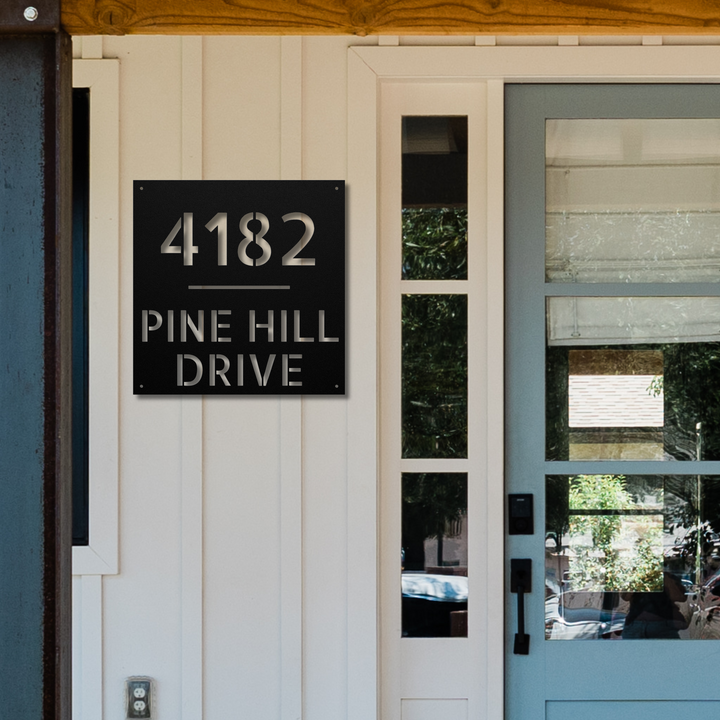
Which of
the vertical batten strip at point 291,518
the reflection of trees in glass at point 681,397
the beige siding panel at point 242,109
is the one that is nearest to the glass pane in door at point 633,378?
the reflection of trees in glass at point 681,397

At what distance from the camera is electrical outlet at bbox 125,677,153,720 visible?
2547 mm

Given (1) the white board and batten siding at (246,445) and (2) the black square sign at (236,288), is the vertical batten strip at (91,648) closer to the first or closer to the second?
(1) the white board and batten siding at (246,445)

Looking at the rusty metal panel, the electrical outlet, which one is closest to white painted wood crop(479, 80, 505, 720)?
the electrical outlet

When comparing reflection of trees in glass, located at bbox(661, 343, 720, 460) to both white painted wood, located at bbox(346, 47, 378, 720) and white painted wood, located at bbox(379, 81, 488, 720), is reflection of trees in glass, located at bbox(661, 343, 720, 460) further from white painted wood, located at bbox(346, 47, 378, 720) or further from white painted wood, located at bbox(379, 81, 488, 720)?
white painted wood, located at bbox(346, 47, 378, 720)

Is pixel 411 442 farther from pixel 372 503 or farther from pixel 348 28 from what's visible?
pixel 348 28

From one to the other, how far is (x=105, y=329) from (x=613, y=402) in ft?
5.39

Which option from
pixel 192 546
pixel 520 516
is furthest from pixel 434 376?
pixel 192 546

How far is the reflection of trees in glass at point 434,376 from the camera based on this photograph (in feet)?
8.57

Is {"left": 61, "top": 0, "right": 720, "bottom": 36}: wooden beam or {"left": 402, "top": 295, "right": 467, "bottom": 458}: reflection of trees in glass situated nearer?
{"left": 61, "top": 0, "right": 720, "bottom": 36}: wooden beam

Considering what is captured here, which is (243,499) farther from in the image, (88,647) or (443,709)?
(443,709)

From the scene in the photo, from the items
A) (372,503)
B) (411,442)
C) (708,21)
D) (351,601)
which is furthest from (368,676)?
(708,21)

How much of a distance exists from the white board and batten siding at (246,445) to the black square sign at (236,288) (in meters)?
0.05

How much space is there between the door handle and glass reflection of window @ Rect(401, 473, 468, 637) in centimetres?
15

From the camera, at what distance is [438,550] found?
2.61 m
